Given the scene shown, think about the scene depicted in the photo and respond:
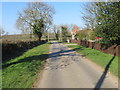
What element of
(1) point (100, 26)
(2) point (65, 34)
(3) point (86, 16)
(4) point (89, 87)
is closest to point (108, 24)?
(1) point (100, 26)

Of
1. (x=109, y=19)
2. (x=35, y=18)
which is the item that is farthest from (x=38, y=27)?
(x=109, y=19)

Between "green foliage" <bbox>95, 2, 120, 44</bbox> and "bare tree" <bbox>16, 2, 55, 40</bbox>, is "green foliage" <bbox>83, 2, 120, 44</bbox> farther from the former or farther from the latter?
"bare tree" <bbox>16, 2, 55, 40</bbox>

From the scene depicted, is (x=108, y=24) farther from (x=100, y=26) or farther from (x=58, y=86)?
(x=58, y=86)

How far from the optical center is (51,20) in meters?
48.4

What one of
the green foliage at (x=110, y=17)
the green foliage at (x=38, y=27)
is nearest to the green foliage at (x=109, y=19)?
the green foliage at (x=110, y=17)

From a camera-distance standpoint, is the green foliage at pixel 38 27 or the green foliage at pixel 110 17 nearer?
the green foliage at pixel 110 17

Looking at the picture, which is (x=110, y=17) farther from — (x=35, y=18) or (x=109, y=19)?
(x=35, y=18)

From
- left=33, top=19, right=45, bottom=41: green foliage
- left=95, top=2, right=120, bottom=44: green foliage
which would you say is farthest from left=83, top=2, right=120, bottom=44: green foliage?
left=33, top=19, right=45, bottom=41: green foliage

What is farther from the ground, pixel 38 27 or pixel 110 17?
pixel 38 27

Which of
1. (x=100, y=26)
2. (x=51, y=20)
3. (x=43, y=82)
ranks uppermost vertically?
(x=51, y=20)

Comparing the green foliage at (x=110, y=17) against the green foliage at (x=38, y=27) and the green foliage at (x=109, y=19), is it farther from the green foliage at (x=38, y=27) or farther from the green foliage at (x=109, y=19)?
the green foliage at (x=38, y=27)

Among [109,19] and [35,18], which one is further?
[35,18]

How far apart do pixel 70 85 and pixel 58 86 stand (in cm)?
46

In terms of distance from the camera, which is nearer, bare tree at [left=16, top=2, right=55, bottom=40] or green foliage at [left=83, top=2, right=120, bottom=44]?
green foliage at [left=83, top=2, right=120, bottom=44]
